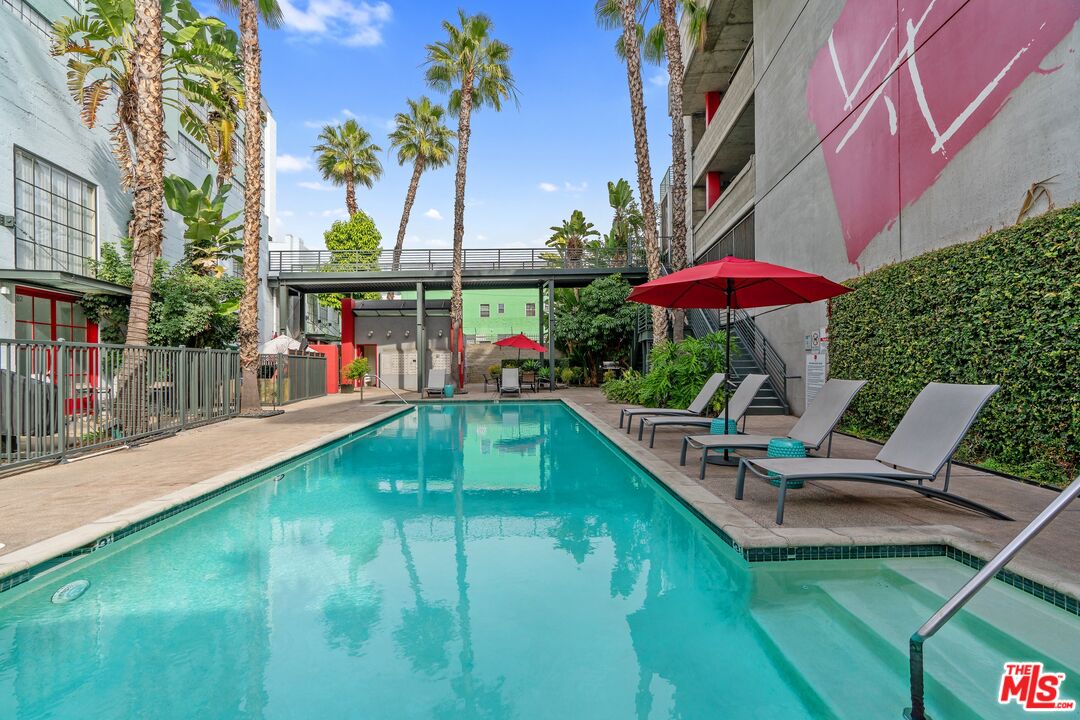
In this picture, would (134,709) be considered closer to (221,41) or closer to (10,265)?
(10,265)

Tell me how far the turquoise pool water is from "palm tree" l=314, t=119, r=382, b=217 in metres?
31.6

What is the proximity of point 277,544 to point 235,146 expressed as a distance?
22.6 metres

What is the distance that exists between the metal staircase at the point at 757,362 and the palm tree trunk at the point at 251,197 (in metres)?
10.3

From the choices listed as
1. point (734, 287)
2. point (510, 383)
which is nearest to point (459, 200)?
point (510, 383)

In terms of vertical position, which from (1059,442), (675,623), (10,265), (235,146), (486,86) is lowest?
(675,623)

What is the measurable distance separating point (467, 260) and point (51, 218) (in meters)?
12.6

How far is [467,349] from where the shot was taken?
28984mm

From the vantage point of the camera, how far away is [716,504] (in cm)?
451

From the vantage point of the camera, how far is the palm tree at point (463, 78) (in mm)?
19516

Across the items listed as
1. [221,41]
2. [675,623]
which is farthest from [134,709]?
[221,41]

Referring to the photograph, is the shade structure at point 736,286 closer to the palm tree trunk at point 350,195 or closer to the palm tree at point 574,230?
the palm tree trunk at point 350,195

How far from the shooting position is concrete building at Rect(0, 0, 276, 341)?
1069 cm

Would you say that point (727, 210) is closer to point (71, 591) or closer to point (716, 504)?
point (716, 504)

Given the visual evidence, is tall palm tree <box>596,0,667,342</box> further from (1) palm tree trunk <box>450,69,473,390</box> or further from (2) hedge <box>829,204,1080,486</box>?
(1) palm tree trunk <box>450,69,473,390</box>
